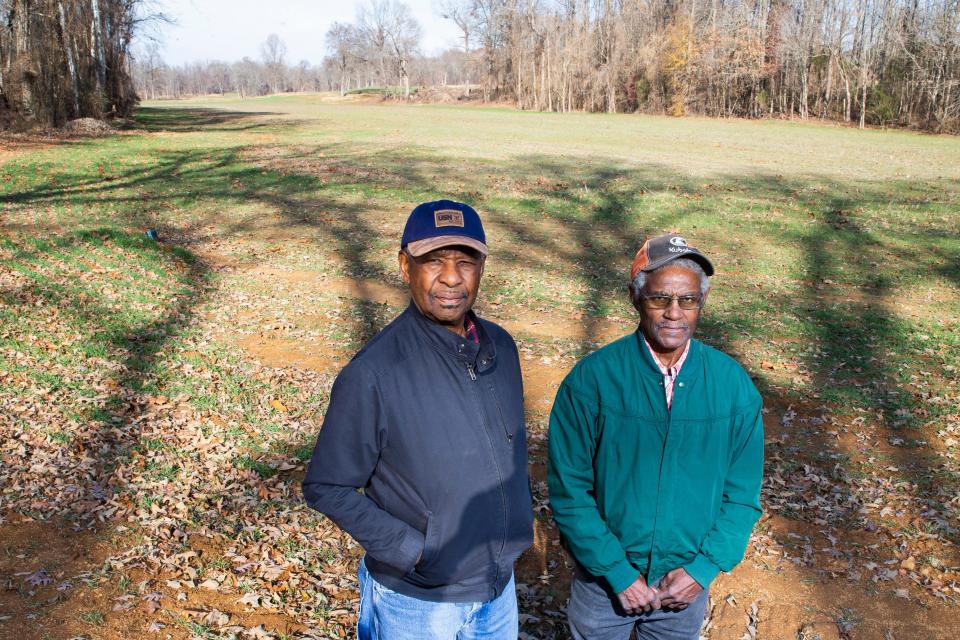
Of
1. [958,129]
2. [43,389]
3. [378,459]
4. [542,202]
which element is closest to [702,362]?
[378,459]

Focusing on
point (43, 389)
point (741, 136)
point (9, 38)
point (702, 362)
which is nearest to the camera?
point (702, 362)

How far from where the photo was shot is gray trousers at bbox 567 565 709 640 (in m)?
2.65

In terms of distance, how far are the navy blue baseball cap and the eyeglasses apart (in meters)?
0.68

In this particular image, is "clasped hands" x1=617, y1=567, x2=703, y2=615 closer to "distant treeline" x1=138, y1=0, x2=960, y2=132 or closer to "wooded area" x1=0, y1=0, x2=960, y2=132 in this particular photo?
"wooded area" x1=0, y1=0, x2=960, y2=132

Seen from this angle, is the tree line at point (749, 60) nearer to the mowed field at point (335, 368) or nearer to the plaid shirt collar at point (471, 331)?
the mowed field at point (335, 368)

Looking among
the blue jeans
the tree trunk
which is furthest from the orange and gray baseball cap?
the tree trunk

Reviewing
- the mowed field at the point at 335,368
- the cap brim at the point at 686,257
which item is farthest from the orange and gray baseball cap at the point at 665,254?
the mowed field at the point at 335,368

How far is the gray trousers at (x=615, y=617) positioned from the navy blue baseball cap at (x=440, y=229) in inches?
51.9

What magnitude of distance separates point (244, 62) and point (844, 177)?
194014mm

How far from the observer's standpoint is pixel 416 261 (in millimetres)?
2379

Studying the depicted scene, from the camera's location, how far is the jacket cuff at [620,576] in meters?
2.52

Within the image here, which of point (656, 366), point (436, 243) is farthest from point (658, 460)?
point (436, 243)

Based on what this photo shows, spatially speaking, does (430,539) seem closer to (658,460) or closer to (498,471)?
(498,471)

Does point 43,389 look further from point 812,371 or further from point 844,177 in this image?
point 844,177
